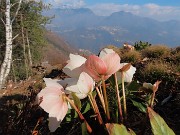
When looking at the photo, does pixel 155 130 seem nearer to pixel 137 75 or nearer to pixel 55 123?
pixel 55 123

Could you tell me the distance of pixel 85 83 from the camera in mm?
1379

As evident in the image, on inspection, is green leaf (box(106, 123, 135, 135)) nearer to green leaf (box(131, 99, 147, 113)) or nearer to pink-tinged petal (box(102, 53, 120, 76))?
pink-tinged petal (box(102, 53, 120, 76))

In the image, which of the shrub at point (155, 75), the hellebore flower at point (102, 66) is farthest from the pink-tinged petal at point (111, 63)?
the shrub at point (155, 75)

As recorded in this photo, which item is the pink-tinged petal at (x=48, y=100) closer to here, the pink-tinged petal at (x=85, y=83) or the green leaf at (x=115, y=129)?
the pink-tinged petal at (x=85, y=83)

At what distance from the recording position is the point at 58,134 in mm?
3113

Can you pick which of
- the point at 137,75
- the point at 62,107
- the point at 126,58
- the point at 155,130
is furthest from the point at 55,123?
the point at 126,58

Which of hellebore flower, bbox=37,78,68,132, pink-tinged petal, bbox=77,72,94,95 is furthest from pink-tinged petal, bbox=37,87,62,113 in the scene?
pink-tinged petal, bbox=77,72,94,95

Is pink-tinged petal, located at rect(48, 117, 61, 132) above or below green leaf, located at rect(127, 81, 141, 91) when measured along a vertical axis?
above

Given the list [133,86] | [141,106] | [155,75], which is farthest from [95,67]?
[155,75]

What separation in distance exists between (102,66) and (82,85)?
0.13 metres

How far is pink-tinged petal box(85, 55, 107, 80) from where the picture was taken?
1312mm

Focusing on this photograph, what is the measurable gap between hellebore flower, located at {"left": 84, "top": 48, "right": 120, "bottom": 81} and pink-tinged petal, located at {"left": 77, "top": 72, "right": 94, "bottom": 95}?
21mm

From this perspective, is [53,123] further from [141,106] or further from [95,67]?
[141,106]

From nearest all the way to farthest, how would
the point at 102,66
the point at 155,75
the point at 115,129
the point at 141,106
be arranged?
the point at 115,129 → the point at 102,66 → the point at 141,106 → the point at 155,75
